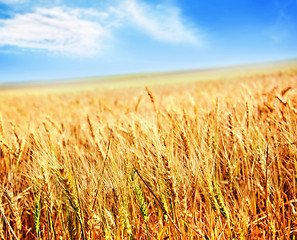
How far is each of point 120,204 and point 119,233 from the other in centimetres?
13

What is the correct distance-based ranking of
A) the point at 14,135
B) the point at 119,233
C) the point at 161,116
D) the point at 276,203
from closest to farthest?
the point at 119,233
the point at 276,203
the point at 14,135
the point at 161,116

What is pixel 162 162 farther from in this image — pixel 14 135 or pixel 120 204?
pixel 14 135

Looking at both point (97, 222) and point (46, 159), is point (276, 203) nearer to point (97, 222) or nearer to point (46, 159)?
point (97, 222)

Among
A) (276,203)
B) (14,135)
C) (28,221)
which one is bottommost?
(28,221)

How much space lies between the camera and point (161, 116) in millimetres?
2508

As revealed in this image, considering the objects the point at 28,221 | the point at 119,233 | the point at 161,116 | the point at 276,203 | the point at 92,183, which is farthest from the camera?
the point at 161,116

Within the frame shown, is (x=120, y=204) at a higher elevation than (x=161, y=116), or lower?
lower

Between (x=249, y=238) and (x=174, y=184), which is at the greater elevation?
(x=174, y=184)

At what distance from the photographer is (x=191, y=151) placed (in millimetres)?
1190

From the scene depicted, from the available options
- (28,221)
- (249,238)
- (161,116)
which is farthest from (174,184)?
(161,116)

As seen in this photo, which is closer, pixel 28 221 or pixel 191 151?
pixel 191 151

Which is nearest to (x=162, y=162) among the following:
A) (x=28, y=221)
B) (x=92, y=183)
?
(x=92, y=183)

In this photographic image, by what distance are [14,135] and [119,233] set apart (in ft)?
4.69

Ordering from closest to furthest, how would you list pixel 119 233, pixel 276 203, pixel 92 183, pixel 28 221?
pixel 119 233, pixel 92 183, pixel 276 203, pixel 28 221
